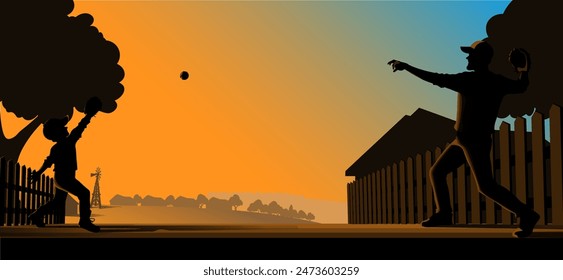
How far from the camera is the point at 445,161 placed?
8203 mm

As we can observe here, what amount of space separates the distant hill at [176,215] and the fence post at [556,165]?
169 ft

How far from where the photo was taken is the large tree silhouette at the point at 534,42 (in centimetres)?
2914

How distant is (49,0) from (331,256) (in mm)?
23381

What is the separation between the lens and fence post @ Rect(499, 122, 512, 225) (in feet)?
39.7

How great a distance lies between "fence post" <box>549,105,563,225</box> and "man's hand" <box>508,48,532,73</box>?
3.43 meters

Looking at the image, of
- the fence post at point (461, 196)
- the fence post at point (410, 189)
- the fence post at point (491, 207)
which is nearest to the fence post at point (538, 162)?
the fence post at point (491, 207)

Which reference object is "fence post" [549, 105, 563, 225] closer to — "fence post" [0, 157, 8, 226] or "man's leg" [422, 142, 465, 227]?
"man's leg" [422, 142, 465, 227]

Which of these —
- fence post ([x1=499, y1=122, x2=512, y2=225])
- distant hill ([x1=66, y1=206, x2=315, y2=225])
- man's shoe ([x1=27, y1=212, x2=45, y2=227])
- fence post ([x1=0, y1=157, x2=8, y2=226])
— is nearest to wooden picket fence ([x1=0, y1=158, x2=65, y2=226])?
fence post ([x1=0, y1=157, x2=8, y2=226])

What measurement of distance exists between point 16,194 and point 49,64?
38.7 feet

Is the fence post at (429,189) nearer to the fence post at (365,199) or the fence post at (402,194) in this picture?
the fence post at (402,194)

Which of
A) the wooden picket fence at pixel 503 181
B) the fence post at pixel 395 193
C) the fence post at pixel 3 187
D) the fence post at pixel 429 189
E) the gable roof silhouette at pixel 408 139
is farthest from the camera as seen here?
the gable roof silhouette at pixel 408 139

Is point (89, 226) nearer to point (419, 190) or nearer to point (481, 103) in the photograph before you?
point (481, 103)

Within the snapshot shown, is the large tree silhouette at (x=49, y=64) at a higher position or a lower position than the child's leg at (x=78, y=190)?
higher

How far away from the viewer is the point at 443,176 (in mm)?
8461
